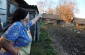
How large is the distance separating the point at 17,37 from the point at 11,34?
11 cm

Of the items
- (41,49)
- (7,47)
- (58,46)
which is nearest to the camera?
(7,47)

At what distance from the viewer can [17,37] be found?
336 cm

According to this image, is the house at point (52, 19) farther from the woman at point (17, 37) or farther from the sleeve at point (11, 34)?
the sleeve at point (11, 34)

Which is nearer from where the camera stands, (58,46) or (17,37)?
(17,37)

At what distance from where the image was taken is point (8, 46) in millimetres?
3223

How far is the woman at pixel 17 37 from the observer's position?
324 centimetres

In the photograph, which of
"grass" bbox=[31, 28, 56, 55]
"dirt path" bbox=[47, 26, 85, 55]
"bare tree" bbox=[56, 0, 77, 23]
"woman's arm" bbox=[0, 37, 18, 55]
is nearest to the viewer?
"woman's arm" bbox=[0, 37, 18, 55]

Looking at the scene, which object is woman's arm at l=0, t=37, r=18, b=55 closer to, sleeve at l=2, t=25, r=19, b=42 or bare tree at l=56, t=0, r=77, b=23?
sleeve at l=2, t=25, r=19, b=42

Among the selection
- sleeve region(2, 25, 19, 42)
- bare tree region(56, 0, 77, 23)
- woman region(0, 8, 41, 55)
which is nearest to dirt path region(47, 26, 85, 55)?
woman region(0, 8, 41, 55)

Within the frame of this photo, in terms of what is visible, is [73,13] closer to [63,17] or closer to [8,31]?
[63,17]

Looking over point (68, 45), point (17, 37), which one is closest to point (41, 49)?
point (68, 45)

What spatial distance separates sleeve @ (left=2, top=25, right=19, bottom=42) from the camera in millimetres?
3287

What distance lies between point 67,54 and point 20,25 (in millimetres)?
10347

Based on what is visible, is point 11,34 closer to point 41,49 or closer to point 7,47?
→ point 7,47
